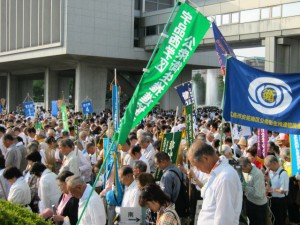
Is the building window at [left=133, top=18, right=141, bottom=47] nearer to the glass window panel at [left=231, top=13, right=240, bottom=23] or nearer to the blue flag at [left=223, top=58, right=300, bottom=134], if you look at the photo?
the glass window panel at [left=231, top=13, right=240, bottom=23]

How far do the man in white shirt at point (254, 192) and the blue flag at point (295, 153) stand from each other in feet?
3.21

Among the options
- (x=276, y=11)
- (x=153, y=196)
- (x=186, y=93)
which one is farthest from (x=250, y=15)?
(x=153, y=196)

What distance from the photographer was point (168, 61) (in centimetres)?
525

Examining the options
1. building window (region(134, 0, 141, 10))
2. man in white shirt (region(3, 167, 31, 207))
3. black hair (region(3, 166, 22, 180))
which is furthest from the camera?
building window (region(134, 0, 141, 10))

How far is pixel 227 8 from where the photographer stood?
33.8 m

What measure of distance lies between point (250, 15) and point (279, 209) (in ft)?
87.0

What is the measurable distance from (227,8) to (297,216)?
27.8 meters

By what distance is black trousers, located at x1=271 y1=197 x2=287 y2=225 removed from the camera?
7438mm

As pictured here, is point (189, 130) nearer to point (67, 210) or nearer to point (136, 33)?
point (67, 210)

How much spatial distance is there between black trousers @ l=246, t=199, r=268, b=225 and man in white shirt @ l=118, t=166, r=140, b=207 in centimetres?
214

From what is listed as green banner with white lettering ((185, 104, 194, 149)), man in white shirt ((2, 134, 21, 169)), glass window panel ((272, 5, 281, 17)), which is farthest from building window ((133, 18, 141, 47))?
green banner with white lettering ((185, 104, 194, 149))

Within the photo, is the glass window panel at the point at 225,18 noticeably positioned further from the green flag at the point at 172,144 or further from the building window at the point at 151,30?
the green flag at the point at 172,144

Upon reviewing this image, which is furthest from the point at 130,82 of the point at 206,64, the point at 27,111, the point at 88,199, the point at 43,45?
the point at 88,199

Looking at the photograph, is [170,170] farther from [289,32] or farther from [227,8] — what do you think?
[227,8]
